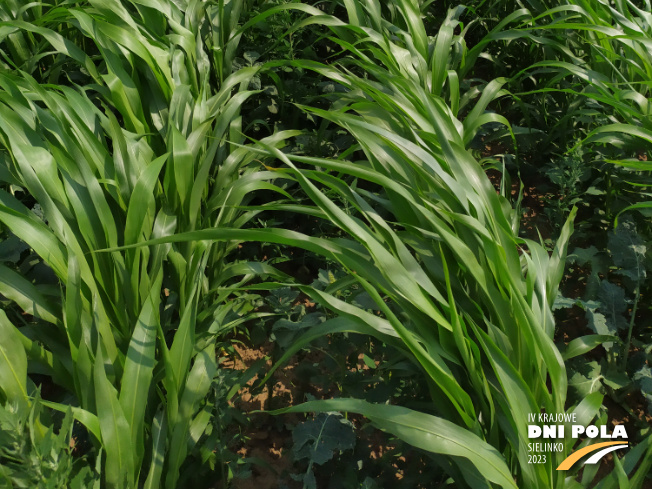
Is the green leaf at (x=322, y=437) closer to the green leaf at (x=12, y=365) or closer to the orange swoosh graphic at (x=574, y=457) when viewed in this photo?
the orange swoosh graphic at (x=574, y=457)

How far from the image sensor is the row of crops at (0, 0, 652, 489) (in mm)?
1010

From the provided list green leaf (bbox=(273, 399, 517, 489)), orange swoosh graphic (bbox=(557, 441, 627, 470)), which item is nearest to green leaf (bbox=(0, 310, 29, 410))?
green leaf (bbox=(273, 399, 517, 489))

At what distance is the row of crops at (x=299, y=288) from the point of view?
3.31 feet

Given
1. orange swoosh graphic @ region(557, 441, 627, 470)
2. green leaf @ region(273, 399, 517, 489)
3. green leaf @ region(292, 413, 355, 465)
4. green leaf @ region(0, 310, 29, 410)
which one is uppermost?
green leaf @ region(0, 310, 29, 410)

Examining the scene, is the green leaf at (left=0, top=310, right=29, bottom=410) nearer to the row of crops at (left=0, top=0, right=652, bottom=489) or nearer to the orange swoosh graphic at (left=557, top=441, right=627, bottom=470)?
the row of crops at (left=0, top=0, right=652, bottom=489)

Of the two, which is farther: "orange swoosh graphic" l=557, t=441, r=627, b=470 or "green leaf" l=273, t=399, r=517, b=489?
"orange swoosh graphic" l=557, t=441, r=627, b=470

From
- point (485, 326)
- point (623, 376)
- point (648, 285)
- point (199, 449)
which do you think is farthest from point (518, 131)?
point (199, 449)

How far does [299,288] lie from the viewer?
4.03 ft

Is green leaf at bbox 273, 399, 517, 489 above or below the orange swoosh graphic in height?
above

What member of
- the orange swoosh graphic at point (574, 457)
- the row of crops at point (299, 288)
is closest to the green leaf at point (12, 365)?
the row of crops at point (299, 288)

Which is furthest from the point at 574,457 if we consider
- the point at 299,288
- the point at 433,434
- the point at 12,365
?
the point at 12,365

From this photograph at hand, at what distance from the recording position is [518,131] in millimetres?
2076

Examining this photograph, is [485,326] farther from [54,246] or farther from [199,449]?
[54,246]

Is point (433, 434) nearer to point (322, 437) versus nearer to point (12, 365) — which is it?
point (322, 437)
